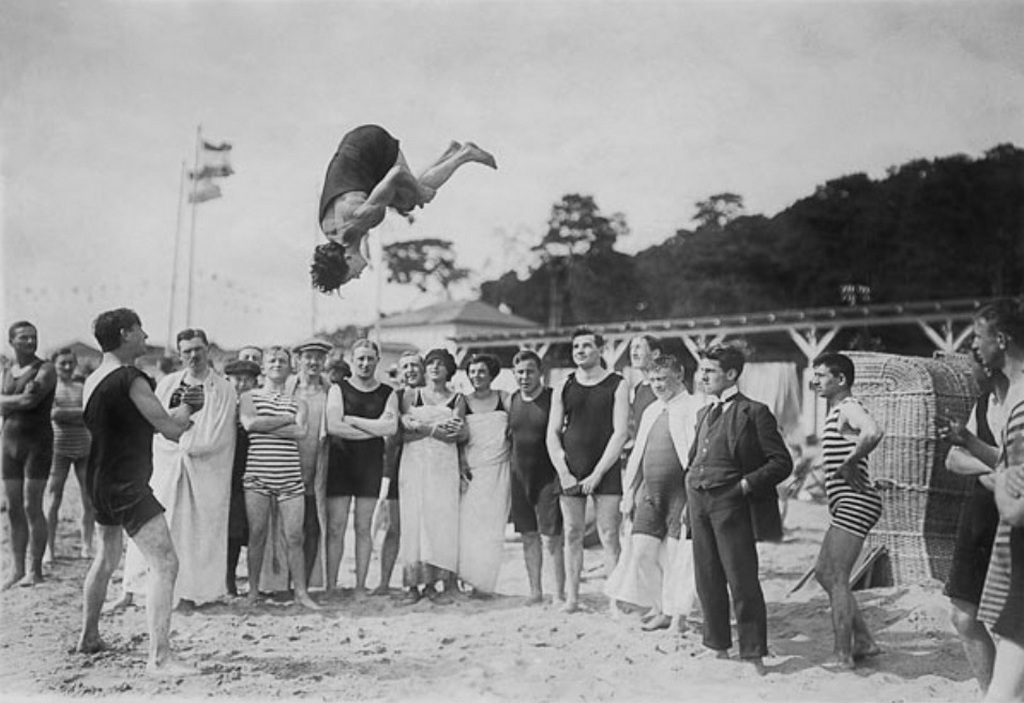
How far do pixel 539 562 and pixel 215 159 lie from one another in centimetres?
312

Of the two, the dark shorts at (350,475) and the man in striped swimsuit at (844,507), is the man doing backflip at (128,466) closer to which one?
the dark shorts at (350,475)

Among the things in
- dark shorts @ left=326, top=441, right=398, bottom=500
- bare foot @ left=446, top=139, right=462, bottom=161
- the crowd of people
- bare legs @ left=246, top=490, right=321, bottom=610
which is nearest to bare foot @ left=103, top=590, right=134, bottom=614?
the crowd of people

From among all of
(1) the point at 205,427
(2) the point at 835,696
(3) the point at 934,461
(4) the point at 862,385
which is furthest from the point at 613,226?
(2) the point at 835,696

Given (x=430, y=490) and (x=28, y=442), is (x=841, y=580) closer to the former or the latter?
(x=430, y=490)

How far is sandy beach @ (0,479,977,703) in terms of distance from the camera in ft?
13.2

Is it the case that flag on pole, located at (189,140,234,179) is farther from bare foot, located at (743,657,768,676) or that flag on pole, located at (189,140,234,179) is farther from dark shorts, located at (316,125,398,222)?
bare foot, located at (743,657,768,676)

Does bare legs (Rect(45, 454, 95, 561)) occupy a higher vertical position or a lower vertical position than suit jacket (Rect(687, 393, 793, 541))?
lower

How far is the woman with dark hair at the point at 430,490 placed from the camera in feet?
18.3

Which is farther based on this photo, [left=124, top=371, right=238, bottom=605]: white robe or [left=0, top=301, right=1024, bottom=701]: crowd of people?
[left=124, top=371, right=238, bottom=605]: white robe

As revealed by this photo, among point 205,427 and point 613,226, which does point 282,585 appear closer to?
point 205,427

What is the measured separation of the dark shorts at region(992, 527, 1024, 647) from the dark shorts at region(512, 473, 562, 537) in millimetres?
2667

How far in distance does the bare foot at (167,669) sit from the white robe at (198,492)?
986 millimetres

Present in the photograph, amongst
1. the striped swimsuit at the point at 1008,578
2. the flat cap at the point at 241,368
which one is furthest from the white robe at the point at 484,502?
the striped swimsuit at the point at 1008,578

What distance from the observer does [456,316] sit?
1009 centimetres
